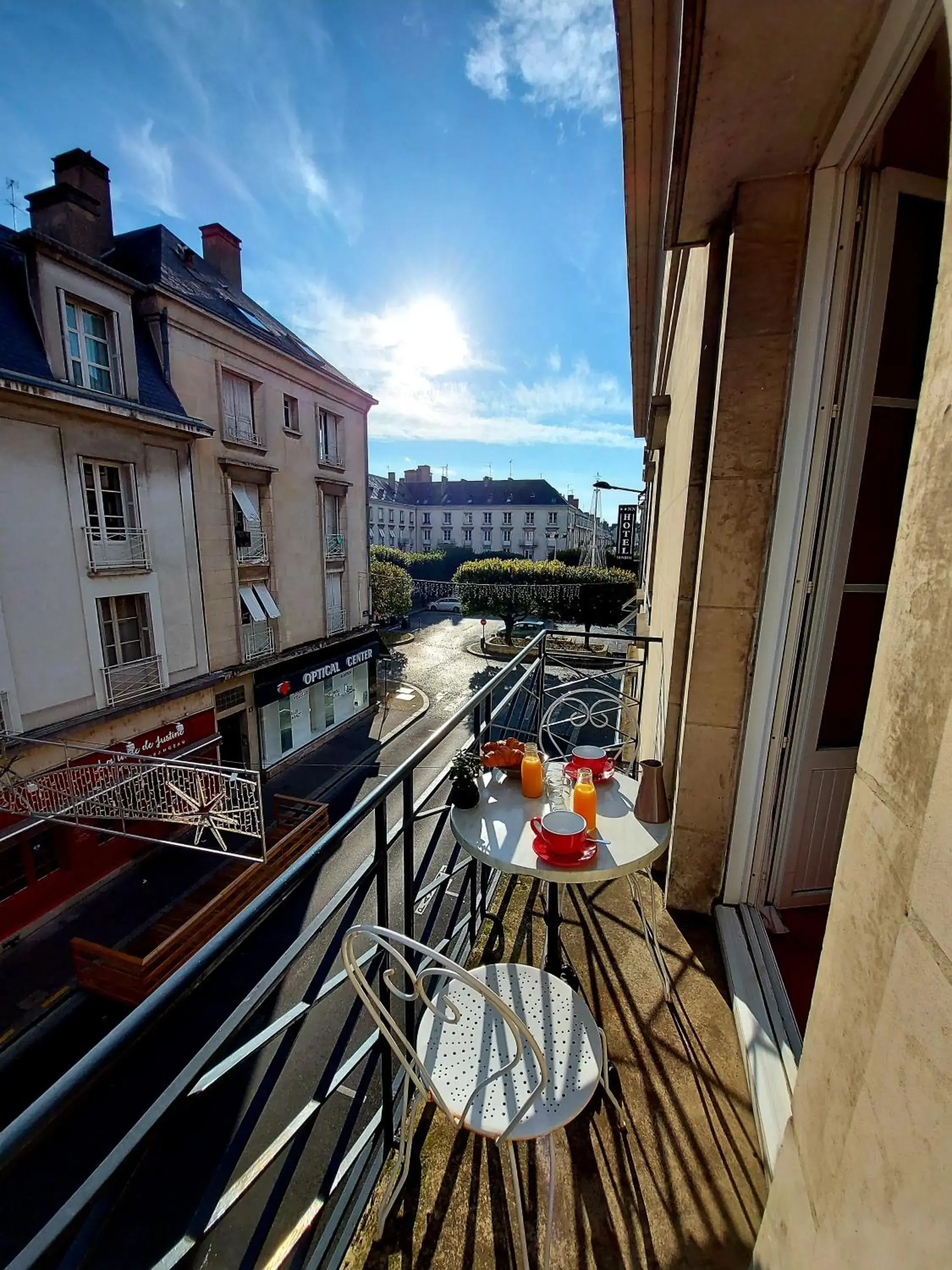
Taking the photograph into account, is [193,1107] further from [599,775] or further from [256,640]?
[256,640]

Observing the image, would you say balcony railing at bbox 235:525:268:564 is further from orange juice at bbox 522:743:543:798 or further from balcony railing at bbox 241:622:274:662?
orange juice at bbox 522:743:543:798

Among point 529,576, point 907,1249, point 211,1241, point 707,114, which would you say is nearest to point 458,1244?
point 907,1249

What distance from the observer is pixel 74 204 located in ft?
29.2

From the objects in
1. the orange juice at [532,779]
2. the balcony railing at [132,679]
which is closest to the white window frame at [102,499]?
the balcony railing at [132,679]

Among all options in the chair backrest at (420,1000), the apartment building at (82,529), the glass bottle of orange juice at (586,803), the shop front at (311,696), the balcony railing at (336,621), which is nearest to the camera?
A: the chair backrest at (420,1000)

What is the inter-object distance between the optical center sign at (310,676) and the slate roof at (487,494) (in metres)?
36.0

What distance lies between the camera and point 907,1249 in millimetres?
783

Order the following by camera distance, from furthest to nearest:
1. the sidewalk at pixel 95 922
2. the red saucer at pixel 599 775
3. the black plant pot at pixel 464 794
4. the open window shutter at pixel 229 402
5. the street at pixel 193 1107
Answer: the open window shutter at pixel 229 402 → the sidewalk at pixel 95 922 → the street at pixel 193 1107 → the red saucer at pixel 599 775 → the black plant pot at pixel 464 794

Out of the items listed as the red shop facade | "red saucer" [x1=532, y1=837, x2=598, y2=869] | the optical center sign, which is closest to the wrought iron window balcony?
the optical center sign

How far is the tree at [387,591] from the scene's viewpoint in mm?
18891

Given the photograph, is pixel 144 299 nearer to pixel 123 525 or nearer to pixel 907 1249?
pixel 123 525

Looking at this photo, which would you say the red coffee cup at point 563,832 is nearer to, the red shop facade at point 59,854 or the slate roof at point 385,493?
the red shop facade at point 59,854

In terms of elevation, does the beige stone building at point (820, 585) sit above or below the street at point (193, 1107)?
above

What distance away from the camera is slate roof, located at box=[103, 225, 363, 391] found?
383 inches
